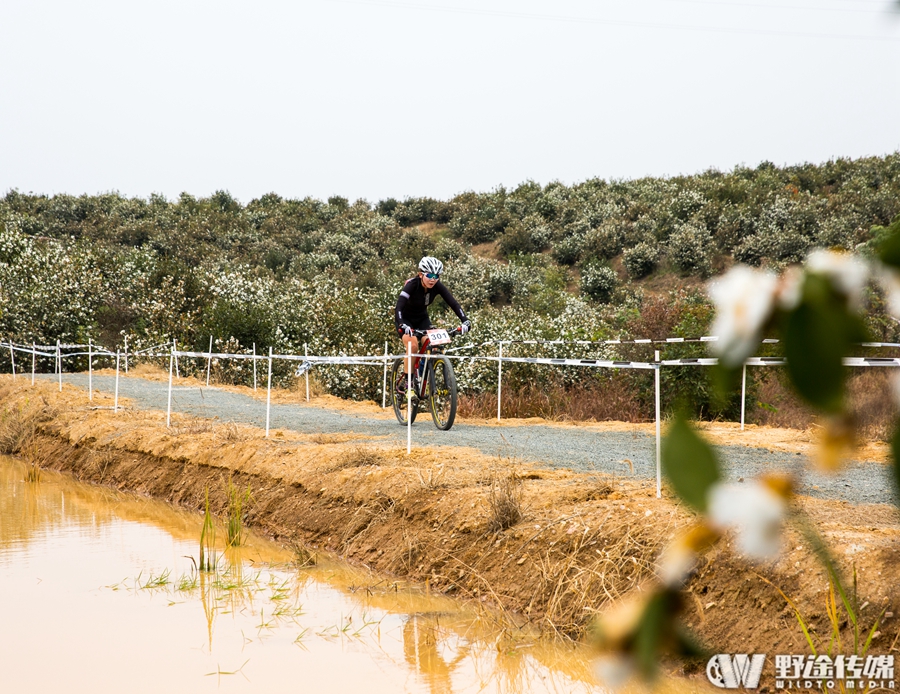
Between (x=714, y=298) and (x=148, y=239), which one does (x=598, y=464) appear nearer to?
(x=714, y=298)

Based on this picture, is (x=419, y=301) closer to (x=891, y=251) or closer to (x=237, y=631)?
(x=237, y=631)

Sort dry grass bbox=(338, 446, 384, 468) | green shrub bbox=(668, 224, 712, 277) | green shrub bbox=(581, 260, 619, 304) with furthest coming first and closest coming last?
green shrub bbox=(581, 260, 619, 304), green shrub bbox=(668, 224, 712, 277), dry grass bbox=(338, 446, 384, 468)

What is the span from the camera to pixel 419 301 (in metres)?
10.6

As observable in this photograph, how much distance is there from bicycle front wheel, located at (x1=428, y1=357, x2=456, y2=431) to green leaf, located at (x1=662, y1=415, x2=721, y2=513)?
9683mm

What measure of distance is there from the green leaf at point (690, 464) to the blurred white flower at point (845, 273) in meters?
0.10

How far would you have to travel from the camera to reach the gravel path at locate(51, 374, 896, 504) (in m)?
7.19

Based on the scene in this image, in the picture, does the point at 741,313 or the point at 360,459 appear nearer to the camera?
the point at 741,313

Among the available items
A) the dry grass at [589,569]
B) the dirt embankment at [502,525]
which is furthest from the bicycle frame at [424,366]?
the dry grass at [589,569]

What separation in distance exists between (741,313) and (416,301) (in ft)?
33.1

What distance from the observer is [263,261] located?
41594 millimetres

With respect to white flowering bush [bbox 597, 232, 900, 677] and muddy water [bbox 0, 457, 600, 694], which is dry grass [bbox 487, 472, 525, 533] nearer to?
muddy water [bbox 0, 457, 600, 694]

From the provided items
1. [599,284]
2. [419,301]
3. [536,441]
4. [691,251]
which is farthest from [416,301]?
[691,251]

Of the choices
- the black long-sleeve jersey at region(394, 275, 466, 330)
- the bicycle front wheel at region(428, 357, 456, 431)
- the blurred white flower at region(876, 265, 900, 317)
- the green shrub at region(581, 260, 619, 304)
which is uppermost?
the green shrub at region(581, 260, 619, 304)

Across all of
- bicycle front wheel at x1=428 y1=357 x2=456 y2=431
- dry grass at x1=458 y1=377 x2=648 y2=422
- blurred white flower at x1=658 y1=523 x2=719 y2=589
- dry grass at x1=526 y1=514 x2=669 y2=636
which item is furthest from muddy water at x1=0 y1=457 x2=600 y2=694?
dry grass at x1=458 y1=377 x2=648 y2=422
